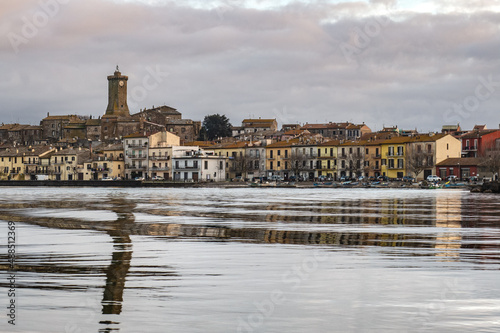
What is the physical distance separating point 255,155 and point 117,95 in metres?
51.0

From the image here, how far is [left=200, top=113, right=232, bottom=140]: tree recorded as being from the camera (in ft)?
458

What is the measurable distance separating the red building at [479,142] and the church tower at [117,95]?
73472 mm

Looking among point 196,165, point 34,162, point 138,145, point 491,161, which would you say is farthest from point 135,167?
point 491,161

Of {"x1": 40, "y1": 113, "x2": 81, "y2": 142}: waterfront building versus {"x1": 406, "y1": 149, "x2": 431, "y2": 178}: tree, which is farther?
{"x1": 40, "y1": 113, "x2": 81, "y2": 142}: waterfront building

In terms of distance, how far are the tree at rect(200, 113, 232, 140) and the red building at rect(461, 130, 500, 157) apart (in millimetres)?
53036

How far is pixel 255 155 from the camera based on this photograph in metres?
111

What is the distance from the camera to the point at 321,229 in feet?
72.6

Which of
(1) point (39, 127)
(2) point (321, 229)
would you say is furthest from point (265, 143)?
(2) point (321, 229)

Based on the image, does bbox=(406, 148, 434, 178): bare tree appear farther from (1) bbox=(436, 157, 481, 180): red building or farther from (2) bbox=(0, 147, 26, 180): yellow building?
(2) bbox=(0, 147, 26, 180): yellow building

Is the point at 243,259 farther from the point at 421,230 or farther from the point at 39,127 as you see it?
the point at 39,127

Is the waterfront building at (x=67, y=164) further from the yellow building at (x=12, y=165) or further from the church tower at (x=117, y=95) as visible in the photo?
the church tower at (x=117, y=95)

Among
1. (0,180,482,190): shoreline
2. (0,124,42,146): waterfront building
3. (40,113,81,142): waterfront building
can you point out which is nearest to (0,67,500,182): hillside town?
(0,180,482,190): shoreline

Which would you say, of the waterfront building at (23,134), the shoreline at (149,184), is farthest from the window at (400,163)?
the waterfront building at (23,134)

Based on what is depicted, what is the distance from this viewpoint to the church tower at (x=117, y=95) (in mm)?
148387
